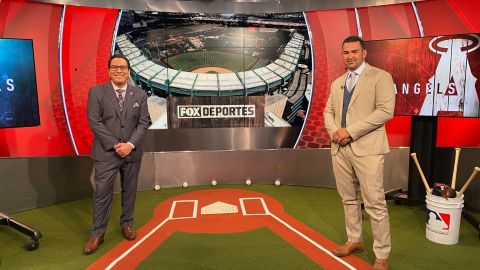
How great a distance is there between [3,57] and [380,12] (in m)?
4.79

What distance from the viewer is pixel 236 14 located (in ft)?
17.7

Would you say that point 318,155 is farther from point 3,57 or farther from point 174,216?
point 3,57

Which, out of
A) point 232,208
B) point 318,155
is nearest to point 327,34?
point 318,155

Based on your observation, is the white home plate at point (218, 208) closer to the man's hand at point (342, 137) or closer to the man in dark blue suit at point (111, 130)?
the man in dark blue suit at point (111, 130)

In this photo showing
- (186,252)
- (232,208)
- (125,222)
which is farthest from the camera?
(232,208)

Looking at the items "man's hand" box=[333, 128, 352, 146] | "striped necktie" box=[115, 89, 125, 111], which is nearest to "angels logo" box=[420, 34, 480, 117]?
"man's hand" box=[333, 128, 352, 146]

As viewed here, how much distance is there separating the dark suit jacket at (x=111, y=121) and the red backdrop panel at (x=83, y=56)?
2015 millimetres

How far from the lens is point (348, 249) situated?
295cm

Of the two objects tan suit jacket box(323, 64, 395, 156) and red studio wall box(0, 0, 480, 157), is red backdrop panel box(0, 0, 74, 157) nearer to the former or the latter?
red studio wall box(0, 0, 480, 157)

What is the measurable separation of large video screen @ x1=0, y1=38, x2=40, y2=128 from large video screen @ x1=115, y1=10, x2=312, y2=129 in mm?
1872

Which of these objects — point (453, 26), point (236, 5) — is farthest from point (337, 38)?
point (236, 5)

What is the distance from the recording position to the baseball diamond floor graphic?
2.94m

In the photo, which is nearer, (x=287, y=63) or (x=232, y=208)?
(x=232, y=208)

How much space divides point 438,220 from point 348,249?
1.00 m
